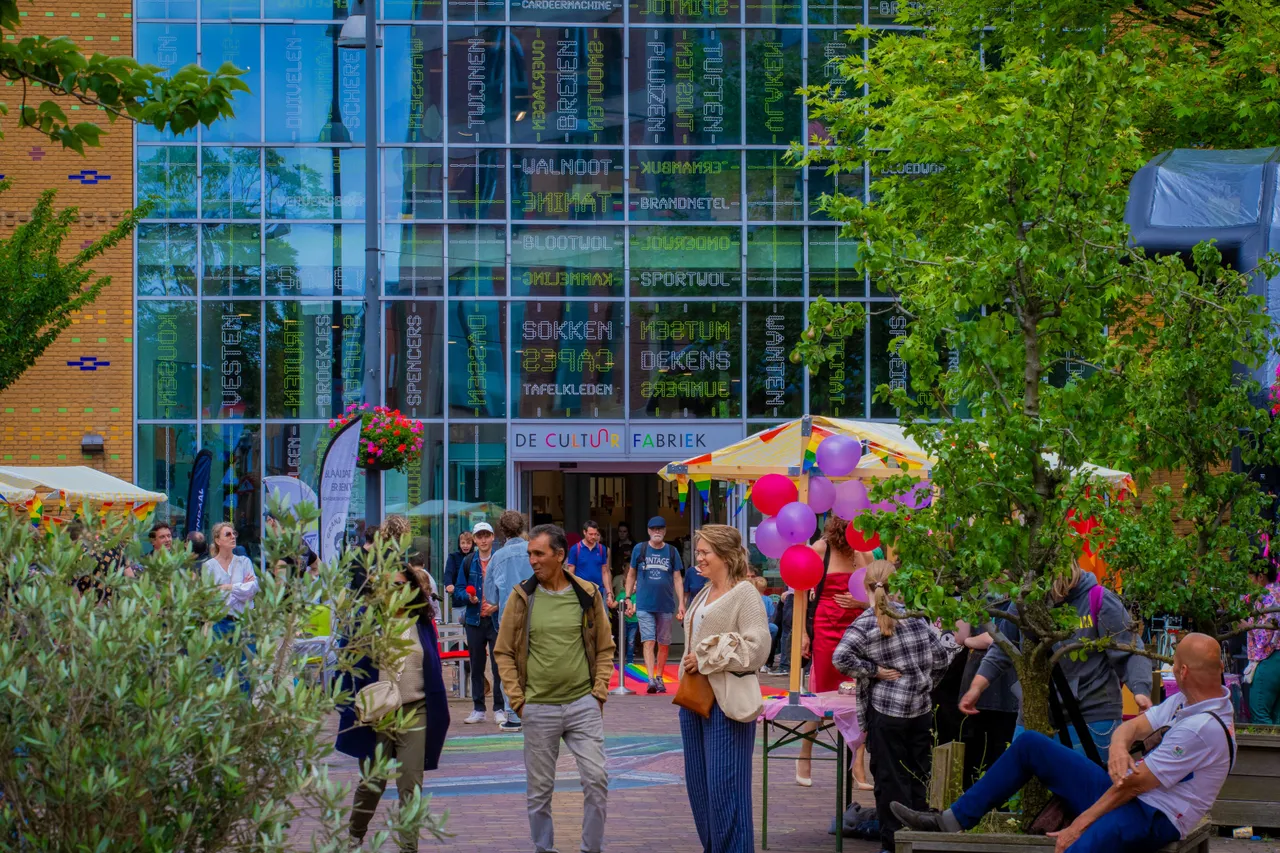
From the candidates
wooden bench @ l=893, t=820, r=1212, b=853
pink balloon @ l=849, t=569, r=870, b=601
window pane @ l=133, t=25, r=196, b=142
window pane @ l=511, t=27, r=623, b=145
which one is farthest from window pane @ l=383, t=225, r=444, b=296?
wooden bench @ l=893, t=820, r=1212, b=853

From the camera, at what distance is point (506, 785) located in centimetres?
1119

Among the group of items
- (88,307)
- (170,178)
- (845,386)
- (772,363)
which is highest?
(170,178)

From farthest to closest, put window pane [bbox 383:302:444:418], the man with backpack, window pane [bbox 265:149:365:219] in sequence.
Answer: window pane [bbox 265:149:365:219] < window pane [bbox 383:302:444:418] < the man with backpack

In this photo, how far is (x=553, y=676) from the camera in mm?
8062

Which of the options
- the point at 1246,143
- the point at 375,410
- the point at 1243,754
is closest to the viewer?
the point at 1243,754

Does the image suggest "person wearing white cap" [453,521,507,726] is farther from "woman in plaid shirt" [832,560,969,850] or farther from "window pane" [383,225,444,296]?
"window pane" [383,225,444,296]

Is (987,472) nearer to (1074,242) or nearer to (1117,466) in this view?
(1117,466)

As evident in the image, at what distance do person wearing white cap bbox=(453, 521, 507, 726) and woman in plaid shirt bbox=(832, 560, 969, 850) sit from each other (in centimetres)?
666

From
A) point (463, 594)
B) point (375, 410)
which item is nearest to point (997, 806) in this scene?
point (463, 594)

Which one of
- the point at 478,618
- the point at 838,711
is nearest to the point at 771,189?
the point at 478,618

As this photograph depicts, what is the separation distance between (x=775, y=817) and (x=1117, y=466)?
3970 millimetres

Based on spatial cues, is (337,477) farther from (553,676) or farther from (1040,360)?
(1040,360)

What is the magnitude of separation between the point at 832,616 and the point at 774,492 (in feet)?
4.66

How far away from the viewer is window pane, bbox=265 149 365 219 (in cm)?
2470
